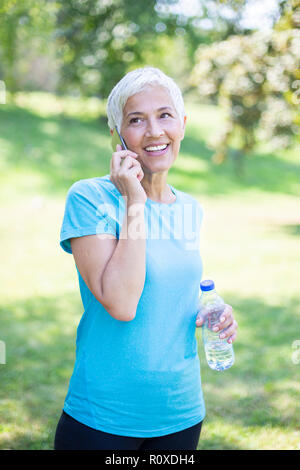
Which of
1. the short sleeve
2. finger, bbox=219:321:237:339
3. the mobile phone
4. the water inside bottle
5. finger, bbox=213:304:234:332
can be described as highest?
the mobile phone

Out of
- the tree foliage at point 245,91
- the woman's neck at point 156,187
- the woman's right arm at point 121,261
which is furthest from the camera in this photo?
the tree foliage at point 245,91

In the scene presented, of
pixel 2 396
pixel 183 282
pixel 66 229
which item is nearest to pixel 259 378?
pixel 2 396

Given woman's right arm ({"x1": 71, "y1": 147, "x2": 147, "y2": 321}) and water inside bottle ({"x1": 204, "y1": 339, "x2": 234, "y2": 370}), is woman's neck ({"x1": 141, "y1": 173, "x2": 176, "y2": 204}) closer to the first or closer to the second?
woman's right arm ({"x1": 71, "y1": 147, "x2": 147, "y2": 321})

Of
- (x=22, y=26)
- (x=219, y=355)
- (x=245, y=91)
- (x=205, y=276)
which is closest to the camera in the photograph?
(x=219, y=355)

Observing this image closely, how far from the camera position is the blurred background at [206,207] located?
4.69 meters

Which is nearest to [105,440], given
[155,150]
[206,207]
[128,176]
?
[128,176]

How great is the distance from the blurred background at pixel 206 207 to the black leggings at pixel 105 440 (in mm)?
1769

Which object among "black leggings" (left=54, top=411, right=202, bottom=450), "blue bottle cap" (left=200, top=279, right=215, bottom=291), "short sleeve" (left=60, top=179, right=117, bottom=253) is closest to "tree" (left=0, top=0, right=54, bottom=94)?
"short sleeve" (left=60, top=179, right=117, bottom=253)

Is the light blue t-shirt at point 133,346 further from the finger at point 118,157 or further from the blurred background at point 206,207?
the blurred background at point 206,207

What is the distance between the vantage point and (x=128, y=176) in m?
1.89

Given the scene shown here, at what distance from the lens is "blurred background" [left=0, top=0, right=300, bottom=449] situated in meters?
4.69

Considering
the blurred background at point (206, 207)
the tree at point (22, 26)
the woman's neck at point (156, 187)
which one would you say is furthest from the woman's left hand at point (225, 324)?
the tree at point (22, 26)

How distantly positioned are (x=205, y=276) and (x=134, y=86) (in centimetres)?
857

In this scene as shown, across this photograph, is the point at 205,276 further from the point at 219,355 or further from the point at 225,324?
the point at 225,324
